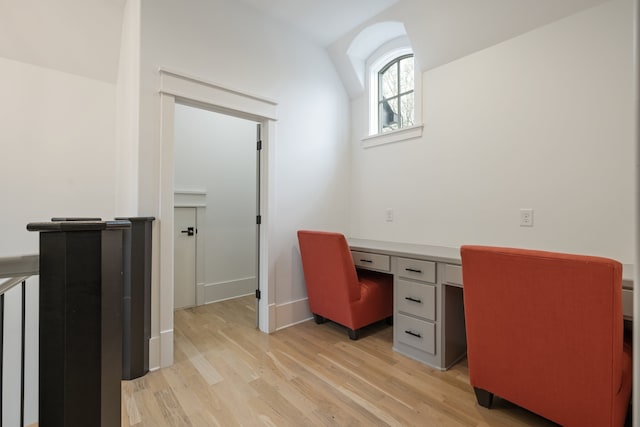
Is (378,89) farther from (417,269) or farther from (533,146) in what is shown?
(417,269)

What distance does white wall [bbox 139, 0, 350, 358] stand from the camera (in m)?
2.14

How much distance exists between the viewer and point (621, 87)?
186 cm

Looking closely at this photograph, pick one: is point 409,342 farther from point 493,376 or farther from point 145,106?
point 145,106

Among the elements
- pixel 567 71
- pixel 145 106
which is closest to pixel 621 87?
pixel 567 71

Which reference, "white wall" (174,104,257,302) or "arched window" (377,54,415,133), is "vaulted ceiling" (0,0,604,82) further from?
"white wall" (174,104,257,302)

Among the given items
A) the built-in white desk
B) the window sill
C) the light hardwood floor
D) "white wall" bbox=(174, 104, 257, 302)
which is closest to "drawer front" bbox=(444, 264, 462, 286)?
the built-in white desk

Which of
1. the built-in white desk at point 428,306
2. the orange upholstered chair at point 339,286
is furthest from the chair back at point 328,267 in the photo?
the built-in white desk at point 428,306

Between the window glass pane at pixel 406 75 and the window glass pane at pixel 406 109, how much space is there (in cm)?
8

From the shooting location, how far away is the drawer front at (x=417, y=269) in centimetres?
217

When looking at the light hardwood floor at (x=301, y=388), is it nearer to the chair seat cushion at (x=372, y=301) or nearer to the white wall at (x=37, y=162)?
the chair seat cushion at (x=372, y=301)

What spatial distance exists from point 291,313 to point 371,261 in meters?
0.98

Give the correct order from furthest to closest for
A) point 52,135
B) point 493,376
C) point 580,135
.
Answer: point 52,135
point 580,135
point 493,376

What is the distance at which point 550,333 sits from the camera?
1.41m

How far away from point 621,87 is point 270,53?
2612mm
